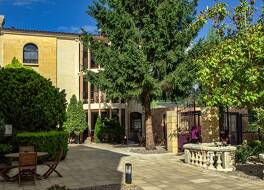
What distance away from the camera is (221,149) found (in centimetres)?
1438

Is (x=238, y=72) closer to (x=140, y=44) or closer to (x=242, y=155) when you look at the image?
(x=242, y=155)

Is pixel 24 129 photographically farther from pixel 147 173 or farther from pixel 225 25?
pixel 225 25

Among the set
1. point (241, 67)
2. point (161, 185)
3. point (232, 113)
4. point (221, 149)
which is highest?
point (241, 67)

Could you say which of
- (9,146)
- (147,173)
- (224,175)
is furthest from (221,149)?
(9,146)

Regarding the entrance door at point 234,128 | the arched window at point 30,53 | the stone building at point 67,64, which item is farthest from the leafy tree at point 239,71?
the arched window at point 30,53

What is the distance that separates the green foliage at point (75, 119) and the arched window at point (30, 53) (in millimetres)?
5270

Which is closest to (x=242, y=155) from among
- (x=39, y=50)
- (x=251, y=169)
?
(x=251, y=169)

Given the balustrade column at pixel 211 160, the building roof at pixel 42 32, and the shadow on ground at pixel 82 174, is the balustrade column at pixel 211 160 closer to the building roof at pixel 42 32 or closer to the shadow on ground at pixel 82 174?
the shadow on ground at pixel 82 174

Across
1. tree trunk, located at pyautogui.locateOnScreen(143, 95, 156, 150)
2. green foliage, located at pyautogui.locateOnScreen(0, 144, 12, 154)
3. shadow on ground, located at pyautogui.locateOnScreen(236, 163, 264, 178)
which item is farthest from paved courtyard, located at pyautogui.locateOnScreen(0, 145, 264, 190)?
tree trunk, located at pyautogui.locateOnScreen(143, 95, 156, 150)

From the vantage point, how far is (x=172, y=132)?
69.0 ft

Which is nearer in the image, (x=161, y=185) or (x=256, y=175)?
(x=161, y=185)

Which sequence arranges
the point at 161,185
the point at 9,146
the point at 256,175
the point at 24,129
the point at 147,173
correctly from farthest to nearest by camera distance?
the point at 24,129 → the point at 9,146 → the point at 147,173 → the point at 256,175 → the point at 161,185

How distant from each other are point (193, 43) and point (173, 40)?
137cm

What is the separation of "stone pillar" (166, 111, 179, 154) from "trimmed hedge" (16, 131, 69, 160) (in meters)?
5.93
